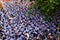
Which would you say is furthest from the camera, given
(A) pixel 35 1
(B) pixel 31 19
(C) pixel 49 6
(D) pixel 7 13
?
(D) pixel 7 13

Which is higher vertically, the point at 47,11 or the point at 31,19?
Result: the point at 47,11

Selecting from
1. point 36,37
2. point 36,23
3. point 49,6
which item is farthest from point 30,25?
point 49,6

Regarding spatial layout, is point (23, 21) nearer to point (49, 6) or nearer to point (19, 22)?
point (19, 22)

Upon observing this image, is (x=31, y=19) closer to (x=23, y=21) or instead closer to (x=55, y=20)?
(x=23, y=21)

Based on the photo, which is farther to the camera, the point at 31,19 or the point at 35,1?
the point at 31,19

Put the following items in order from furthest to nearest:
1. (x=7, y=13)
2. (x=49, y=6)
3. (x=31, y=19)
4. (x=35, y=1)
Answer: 1. (x=7, y=13)
2. (x=31, y=19)
3. (x=35, y=1)
4. (x=49, y=6)

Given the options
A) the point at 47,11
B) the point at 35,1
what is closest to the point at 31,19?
the point at 35,1
